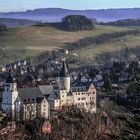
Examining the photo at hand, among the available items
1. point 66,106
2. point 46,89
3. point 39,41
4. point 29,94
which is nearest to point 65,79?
point 46,89

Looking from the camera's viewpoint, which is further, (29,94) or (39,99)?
(29,94)

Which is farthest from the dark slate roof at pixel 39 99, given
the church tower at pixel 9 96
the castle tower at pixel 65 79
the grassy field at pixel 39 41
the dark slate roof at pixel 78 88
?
the grassy field at pixel 39 41

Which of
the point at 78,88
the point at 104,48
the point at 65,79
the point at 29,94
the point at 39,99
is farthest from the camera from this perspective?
the point at 104,48

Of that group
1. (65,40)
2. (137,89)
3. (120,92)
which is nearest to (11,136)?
(137,89)

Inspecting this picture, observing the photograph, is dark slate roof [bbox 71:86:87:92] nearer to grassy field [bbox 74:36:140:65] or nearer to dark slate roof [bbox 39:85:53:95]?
dark slate roof [bbox 39:85:53:95]

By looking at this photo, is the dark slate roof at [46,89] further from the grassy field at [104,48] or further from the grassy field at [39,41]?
the grassy field at [39,41]

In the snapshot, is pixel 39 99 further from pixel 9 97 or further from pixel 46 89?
pixel 46 89
